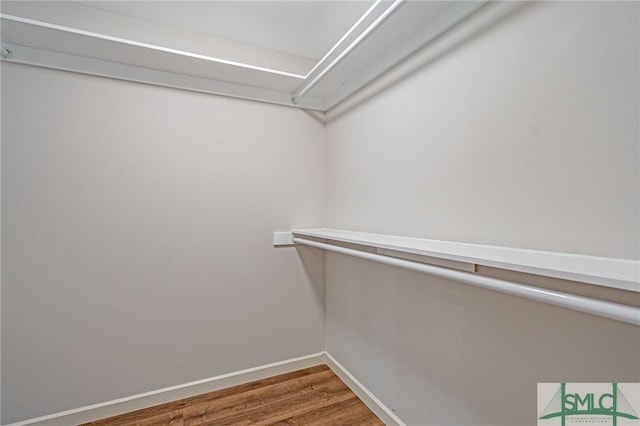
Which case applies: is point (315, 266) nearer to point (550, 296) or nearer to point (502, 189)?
point (502, 189)

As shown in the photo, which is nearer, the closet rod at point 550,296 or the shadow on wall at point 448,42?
the closet rod at point 550,296

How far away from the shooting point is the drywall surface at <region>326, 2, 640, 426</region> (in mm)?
807

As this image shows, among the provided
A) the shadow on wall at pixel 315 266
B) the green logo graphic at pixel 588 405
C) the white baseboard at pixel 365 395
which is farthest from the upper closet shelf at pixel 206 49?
the white baseboard at pixel 365 395

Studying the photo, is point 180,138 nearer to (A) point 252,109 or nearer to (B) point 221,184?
(B) point 221,184

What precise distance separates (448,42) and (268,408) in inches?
88.8

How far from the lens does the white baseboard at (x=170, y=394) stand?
1630 mm

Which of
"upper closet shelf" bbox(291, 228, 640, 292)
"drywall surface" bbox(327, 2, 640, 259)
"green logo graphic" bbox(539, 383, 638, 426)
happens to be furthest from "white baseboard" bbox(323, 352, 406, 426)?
"upper closet shelf" bbox(291, 228, 640, 292)

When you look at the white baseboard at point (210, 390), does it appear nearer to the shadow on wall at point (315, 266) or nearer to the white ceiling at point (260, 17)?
the shadow on wall at point (315, 266)

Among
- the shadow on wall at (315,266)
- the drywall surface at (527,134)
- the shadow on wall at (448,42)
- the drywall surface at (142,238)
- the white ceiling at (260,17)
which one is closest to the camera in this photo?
the drywall surface at (527,134)

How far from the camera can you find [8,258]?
154 centimetres

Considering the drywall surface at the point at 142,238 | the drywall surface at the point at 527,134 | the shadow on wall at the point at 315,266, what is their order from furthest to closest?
the shadow on wall at the point at 315,266
the drywall surface at the point at 142,238
the drywall surface at the point at 527,134

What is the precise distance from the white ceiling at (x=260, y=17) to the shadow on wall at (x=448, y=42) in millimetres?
483

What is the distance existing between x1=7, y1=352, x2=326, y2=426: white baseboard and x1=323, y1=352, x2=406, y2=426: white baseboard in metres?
0.17

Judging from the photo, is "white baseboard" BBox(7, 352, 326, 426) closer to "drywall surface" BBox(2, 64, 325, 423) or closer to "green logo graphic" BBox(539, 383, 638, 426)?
"drywall surface" BBox(2, 64, 325, 423)
